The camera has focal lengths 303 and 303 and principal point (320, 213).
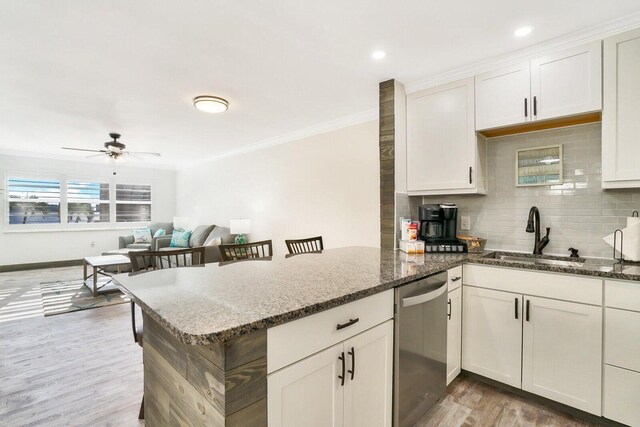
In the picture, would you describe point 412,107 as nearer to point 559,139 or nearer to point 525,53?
point 525,53

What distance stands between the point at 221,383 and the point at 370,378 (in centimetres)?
75

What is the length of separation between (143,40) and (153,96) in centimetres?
111

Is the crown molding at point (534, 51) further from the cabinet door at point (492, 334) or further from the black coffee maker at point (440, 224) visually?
the cabinet door at point (492, 334)

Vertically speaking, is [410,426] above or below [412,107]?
below

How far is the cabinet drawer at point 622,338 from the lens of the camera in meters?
1.59

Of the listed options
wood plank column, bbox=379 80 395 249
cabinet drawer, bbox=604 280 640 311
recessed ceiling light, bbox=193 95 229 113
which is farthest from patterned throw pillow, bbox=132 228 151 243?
cabinet drawer, bbox=604 280 640 311

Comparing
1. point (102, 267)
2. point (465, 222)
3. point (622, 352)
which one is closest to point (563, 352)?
point (622, 352)

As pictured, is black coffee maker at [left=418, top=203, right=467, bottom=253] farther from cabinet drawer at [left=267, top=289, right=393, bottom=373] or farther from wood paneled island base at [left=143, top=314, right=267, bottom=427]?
wood paneled island base at [left=143, top=314, right=267, bottom=427]

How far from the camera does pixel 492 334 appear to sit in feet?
6.75

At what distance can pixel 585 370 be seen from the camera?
1743mm

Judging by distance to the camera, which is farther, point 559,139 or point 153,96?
point 153,96

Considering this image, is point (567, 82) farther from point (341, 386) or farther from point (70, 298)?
point (70, 298)

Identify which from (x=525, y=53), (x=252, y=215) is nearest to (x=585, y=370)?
(x=525, y=53)

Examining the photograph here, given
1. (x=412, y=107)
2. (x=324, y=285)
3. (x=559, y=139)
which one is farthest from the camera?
(x=412, y=107)
